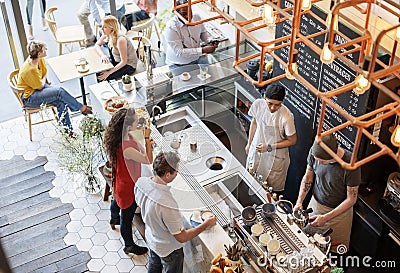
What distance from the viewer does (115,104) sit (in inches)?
214

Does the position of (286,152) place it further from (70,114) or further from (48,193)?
(70,114)

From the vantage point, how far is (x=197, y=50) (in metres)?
6.16

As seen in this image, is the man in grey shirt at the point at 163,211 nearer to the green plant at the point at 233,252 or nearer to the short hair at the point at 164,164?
the short hair at the point at 164,164

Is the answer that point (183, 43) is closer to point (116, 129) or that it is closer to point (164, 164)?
point (116, 129)

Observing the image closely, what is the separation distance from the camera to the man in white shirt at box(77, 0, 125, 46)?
7.11 meters

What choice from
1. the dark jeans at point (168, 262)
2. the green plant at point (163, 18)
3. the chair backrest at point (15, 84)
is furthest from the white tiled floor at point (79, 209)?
the green plant at point (163, 18)

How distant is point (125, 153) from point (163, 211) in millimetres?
772

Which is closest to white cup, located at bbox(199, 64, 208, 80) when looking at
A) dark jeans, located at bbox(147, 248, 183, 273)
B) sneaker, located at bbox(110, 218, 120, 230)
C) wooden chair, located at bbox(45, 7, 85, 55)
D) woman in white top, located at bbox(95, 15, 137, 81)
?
woman in white top, located at bbox(95, 15, 137, 81)

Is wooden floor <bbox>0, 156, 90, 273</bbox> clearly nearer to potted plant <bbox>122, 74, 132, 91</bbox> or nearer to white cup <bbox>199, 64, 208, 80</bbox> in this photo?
potted plant <bbox>122, 74, 132, 91</bbox>

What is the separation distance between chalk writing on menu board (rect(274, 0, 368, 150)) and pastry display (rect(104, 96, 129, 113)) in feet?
4.98

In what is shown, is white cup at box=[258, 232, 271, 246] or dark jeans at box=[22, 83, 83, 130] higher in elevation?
white cup at box=[258, 232, 271, 246]

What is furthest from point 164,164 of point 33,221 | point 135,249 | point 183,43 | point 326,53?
point 183,43

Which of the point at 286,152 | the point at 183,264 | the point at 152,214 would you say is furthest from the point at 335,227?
the point at 152,214

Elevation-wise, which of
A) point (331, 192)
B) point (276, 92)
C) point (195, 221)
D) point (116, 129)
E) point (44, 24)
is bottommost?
point (44, 24)
